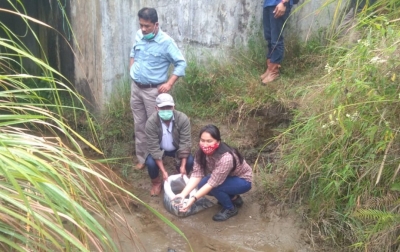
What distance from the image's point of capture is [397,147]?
340 cm

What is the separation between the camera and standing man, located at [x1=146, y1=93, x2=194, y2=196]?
4.64 m

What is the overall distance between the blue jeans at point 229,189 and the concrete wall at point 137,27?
191 centimetres

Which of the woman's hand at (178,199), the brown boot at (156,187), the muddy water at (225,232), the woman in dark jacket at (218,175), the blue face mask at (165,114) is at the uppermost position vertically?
the blue face mask at (165,114)

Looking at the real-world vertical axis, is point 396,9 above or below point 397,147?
above

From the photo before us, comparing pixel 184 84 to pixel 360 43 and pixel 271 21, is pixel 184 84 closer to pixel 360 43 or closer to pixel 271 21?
pixel 271 21

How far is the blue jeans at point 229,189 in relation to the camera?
448 cm

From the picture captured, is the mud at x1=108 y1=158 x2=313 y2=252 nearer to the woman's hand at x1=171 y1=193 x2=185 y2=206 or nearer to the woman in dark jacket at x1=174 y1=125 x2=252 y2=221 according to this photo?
the woman in dark jacket at x1=174 y1=125 x2=252 y2=221

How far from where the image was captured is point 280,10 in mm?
5414

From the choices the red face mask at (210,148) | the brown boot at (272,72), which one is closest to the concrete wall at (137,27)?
the brown boot at (272,72)

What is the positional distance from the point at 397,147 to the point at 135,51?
107 inches

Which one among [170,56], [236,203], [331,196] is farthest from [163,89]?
[331,196]

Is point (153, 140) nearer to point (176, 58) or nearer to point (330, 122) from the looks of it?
point (176, 58)

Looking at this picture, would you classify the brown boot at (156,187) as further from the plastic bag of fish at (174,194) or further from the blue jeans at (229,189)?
the blue jeans at (229,189)

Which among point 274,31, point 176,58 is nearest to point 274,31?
point 274,31
